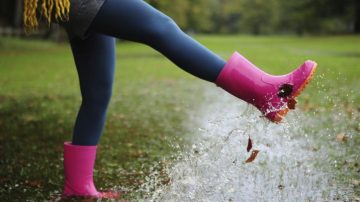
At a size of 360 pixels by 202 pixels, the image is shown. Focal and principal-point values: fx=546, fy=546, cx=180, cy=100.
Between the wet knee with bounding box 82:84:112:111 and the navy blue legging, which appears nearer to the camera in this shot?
the navy blue legging

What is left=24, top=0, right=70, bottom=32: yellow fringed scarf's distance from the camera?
8.57 ft

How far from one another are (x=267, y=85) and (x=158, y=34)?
1.90 feet

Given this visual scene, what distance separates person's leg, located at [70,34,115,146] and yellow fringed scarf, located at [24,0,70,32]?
0.29 meters

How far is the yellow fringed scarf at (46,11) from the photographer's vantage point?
261 centimetres

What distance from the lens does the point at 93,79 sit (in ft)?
10.5

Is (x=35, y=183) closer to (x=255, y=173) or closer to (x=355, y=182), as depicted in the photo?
(x=255, y=173)

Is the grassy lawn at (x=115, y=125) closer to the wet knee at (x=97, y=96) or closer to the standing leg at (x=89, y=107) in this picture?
→ the standing leg at (x=89, y=107)

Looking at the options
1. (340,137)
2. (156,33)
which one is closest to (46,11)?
(156,33)

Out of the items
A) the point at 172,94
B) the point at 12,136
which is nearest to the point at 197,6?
the point at 172,94

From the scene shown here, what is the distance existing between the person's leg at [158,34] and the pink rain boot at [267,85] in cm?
7

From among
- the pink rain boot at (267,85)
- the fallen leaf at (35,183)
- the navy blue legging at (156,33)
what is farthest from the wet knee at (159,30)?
the fallen leaf at (35,183)

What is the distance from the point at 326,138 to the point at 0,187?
314 centimetres

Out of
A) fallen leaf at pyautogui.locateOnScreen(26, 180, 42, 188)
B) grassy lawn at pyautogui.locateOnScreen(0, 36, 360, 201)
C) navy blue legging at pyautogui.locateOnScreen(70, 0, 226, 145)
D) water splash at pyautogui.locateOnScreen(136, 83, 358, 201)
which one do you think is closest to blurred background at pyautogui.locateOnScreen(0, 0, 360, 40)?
grassy lawn at pyautogui.locateOnScreen(0, 36, 360, 201)

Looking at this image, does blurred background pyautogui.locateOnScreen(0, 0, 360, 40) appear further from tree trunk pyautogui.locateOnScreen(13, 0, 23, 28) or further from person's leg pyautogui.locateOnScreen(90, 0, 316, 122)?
person's leg pyautogui.locateOnScreen(90, 0, 316, 122)
